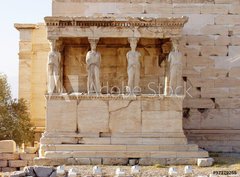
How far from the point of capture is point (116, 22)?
14.2 metres

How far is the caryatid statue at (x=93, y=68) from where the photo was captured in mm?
14133

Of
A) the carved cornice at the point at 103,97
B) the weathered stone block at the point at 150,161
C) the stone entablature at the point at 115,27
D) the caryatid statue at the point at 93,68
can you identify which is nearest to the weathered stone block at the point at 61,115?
the carved cornice at the point at 103,97

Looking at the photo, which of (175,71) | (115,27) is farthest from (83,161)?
(115,27)

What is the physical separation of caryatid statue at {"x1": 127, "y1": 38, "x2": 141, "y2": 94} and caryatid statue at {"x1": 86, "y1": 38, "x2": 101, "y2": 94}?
0.78 meters

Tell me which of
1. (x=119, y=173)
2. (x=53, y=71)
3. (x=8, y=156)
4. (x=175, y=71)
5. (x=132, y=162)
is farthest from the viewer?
(x=8, y=156)

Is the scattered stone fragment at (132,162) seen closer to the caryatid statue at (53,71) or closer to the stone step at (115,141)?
the stone step at (115,141)

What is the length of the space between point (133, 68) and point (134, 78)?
0.26m

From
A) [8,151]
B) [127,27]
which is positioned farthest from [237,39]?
[8,151]

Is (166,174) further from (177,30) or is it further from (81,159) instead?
(177,30)

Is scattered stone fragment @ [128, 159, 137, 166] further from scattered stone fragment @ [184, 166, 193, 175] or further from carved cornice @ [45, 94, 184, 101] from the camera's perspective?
scattered stone fragment @ [184, 166, 193, 175]

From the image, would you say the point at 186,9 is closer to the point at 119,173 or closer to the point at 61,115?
the point at 61,115

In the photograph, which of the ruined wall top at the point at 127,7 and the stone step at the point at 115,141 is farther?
the ruined wall top at the point at 127,7

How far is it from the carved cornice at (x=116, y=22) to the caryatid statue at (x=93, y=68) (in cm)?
47

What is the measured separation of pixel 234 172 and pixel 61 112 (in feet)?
14.8
